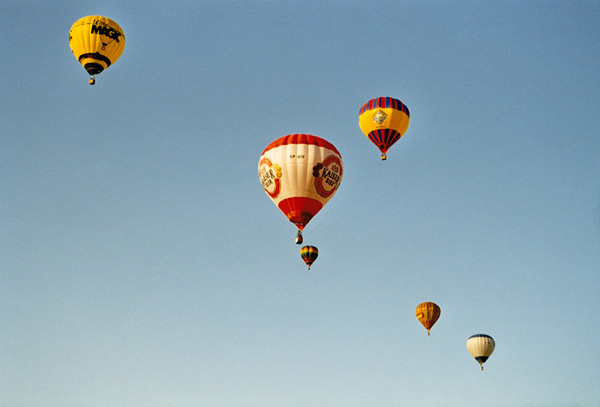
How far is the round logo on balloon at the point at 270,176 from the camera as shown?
41094mm

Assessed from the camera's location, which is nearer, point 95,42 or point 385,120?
point 95,42

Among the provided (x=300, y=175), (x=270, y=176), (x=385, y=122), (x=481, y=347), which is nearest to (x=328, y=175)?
(x=300, y=175)

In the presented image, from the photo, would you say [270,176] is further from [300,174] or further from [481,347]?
[481,347]

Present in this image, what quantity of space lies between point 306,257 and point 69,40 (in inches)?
733

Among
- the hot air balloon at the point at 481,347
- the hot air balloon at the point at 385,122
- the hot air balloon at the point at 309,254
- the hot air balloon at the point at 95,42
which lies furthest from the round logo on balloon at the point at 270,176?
the hot air balloon at the point at 481,347

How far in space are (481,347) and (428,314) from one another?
6.34m

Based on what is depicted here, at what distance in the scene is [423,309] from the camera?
60.6 metres

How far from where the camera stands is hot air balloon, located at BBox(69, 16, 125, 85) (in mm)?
43625

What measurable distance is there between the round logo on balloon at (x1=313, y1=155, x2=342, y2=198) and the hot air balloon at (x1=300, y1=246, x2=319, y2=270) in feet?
37.5

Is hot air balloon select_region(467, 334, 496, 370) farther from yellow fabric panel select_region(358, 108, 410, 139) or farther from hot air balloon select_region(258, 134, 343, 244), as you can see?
hot air balloon select_region(258, 134, 343, 244)

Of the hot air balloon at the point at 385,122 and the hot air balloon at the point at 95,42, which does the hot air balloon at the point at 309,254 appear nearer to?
the hot air balloon at the point at 385,122

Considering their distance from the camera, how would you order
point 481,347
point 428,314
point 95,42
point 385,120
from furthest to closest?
point 481,347, point 428,314, point 385,120, point 95,42

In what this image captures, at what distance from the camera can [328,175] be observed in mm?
41344

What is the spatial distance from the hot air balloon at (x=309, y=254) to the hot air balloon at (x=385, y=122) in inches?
323
